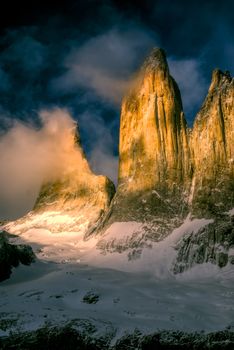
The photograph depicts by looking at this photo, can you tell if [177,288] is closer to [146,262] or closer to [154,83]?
[146,262]

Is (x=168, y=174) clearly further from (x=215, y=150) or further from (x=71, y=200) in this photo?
(x=71, y=200)

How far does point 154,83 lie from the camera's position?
88.1 metres

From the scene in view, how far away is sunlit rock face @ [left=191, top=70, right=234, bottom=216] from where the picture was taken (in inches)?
2717

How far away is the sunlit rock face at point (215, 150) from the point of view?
226 feet

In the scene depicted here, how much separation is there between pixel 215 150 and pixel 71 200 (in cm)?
4340

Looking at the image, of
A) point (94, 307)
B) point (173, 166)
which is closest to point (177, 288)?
point (94, 307)

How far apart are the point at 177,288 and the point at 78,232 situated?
144 feet

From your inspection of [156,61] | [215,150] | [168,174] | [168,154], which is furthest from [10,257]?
[156,61]

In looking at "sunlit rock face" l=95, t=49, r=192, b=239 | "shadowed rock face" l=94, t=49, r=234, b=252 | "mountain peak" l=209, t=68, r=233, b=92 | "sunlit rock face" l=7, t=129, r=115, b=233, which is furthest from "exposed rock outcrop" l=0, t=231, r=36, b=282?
"mountain peak" l=209, t=68, r=233, b=92

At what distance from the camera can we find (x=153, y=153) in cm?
8144

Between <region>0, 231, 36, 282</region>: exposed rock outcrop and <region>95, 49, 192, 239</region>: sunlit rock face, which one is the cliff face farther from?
<region>0, 231, 36, 282</region>: exposed rock outcrop

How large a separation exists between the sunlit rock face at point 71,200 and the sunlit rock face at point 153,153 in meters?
15.0

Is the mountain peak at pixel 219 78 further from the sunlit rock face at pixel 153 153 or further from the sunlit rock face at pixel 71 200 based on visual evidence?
the sunlit rock face at pixel 71 200

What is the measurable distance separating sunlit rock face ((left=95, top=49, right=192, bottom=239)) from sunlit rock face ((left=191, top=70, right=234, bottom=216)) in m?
2.79
